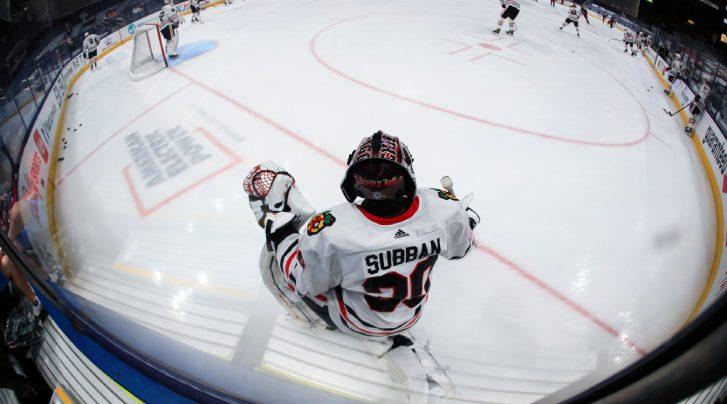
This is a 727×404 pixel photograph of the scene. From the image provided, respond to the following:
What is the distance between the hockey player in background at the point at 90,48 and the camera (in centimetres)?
677

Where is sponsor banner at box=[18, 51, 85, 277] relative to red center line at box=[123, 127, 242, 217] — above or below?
above

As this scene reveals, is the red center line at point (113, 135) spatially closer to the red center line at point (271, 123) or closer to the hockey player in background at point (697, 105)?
the red center line at point (271, 123)

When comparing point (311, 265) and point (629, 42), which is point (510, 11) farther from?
point (311, 265)

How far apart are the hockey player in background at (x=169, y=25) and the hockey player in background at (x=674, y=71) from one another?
28.3 feet

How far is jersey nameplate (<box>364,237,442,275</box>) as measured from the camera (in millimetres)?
1339

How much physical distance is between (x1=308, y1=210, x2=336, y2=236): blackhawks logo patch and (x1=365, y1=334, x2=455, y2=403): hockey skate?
807mm

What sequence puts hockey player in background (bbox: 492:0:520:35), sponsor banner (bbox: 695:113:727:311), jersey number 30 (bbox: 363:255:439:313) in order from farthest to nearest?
hockey player in background (bbox: 492:0:520:35) < sponsor banner (bbox: 695:113:727:311) < jersey number 30 (bbox: 363:255:439:313)

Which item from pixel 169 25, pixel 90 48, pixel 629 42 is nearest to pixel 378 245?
pixel 169 25

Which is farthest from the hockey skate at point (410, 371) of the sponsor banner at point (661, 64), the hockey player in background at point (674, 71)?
the sponsor banner at point (661, 64)

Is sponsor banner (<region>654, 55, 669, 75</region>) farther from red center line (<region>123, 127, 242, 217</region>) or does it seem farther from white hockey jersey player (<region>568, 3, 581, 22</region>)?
red center line (<region>123, 127, 242, 217</region>)

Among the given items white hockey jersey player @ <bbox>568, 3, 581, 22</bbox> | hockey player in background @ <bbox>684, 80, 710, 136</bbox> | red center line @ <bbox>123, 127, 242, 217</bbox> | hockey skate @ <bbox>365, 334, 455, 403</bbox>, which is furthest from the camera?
white hockey jersey player @ <bbox>568, 3, 581, 22</bbox>

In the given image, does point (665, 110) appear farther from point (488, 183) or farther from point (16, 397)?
point (16, 397)

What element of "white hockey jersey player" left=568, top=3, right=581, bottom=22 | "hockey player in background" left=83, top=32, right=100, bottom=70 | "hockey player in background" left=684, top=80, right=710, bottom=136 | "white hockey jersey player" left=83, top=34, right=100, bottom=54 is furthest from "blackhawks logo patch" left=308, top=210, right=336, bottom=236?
"white hockey jersey player" left=568, top=3, right=581, bottom=22

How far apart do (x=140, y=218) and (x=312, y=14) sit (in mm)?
9034
